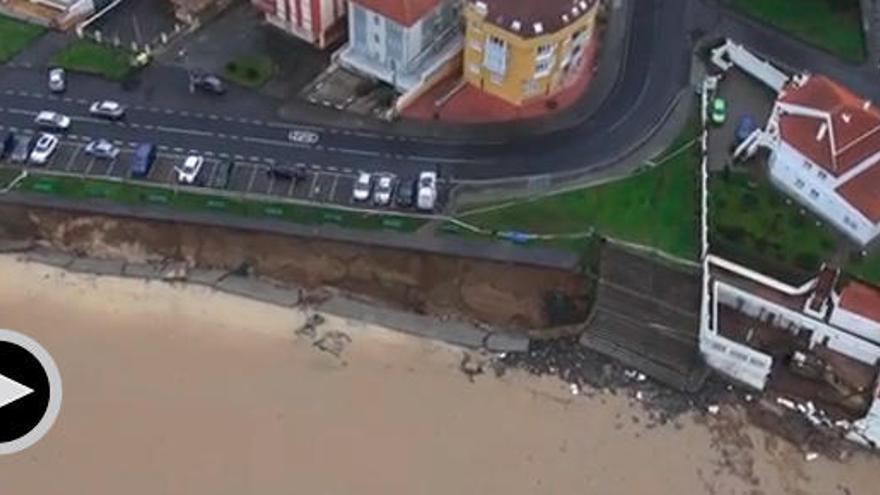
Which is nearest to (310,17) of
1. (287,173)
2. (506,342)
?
(287,173)

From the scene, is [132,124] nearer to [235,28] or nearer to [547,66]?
[235,28]

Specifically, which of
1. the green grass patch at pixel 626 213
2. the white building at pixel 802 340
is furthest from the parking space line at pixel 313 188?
the white building at pixel 802 340

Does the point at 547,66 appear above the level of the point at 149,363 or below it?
above

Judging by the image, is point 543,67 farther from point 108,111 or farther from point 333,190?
point 108,111

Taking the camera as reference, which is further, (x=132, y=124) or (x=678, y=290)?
(x=132, y=124)

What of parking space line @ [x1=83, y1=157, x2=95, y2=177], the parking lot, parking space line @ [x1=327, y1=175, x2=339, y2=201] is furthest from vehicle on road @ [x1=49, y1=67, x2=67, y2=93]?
parking space line @ [x1=327, y1=175, x2=339, y2=201]

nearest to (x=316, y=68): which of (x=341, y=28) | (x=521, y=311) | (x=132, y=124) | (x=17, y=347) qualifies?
(x=341, y=28)
